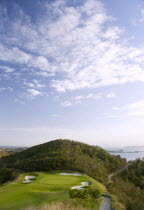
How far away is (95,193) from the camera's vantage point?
21719 mm

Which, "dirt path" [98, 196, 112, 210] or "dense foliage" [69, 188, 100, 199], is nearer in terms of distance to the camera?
"dirt path" [98, 196, 112, 210]

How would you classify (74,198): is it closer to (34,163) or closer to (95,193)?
(95,193)

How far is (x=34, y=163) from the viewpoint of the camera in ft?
176

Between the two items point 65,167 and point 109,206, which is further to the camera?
point 65,167

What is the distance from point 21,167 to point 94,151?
3094 centimetres

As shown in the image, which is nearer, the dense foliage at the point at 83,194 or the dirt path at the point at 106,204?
the dirt path at the point at 106,204

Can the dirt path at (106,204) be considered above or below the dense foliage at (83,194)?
below

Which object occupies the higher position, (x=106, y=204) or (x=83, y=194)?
(x=83, y=194)

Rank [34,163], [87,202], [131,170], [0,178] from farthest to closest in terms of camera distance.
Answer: [131,170] → [34,163] → [0,178] → [87,202]

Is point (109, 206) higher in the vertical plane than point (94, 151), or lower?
lower

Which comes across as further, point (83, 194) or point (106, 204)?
point (83, 194)

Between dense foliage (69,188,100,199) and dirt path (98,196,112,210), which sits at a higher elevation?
dense foliage (69,188,100,199)

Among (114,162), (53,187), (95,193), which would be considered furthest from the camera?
(114,162)

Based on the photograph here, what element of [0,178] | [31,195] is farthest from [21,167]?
[31,195]
